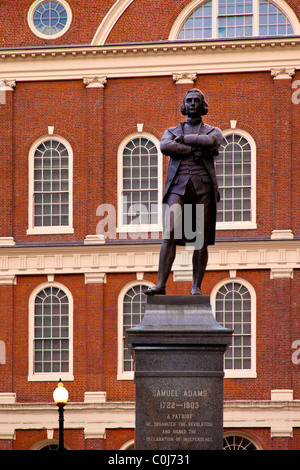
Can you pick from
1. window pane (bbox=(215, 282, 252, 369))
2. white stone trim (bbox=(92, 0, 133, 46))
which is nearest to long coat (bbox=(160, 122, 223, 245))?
window pane (bbox=(215, 282, 252, 369))

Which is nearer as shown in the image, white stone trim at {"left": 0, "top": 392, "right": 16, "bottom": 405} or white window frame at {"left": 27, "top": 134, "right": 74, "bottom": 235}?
white stone trim at {"left": 0, "top": 392, "right": 16, "bottom": 405}

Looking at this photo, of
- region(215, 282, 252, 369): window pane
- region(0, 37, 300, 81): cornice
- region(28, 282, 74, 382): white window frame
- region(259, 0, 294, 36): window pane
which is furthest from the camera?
region(259, 0, 294, 36): window pane

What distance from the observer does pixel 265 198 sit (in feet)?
115

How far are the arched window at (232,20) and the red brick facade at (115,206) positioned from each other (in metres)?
0.48

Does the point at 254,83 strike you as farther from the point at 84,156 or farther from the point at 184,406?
the point at 184,406

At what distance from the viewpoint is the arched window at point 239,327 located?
34.4 meters

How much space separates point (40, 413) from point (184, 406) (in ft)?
73.3

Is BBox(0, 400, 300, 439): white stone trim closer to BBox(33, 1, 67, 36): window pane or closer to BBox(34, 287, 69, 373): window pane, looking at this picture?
BBox(34, 287, 69, 373): window pane

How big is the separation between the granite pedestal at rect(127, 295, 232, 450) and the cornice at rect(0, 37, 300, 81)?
22758 mm

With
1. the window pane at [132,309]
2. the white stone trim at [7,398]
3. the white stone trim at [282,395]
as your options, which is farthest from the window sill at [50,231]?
the white stone trim at [282,395]

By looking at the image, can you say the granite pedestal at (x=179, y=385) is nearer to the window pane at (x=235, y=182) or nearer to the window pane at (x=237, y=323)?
the window pane at (x=237, y=323)

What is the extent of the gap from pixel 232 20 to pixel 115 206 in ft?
22.0

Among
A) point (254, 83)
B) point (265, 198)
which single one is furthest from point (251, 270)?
point (254, 83)

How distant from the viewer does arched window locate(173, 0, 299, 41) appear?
3538cm
